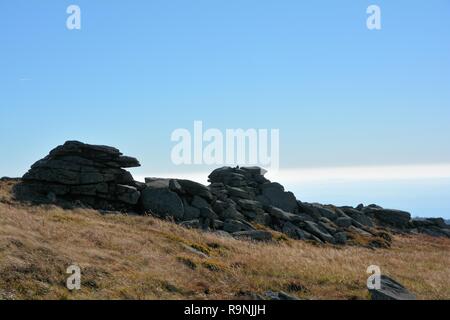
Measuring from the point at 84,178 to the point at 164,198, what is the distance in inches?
272

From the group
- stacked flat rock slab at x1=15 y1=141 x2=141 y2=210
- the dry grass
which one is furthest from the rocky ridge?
the dry grass

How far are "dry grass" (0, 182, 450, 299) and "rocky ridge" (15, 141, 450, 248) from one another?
17.2 ft

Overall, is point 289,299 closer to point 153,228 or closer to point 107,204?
point 153,228

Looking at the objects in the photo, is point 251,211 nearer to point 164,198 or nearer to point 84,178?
point 164,198

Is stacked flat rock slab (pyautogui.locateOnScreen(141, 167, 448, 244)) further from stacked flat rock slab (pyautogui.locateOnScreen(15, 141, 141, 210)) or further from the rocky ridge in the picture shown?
stacked flat rock slab (pyautogui.locateOnScreen(15, 141, 141, 210))

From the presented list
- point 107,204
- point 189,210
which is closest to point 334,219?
→ point 189,210

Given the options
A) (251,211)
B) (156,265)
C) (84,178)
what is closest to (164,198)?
(84,178)

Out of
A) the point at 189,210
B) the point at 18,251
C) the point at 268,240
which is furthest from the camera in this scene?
the point at 189,210

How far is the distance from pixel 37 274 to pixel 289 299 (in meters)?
9.31

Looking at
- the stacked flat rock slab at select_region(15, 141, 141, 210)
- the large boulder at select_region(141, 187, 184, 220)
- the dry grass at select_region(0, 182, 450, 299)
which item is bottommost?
the dry grass at select_region(0, 182, 450, 299)

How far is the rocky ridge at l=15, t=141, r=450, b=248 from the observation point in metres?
38.8

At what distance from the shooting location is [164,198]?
40.5m

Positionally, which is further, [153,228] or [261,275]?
[153,228]
